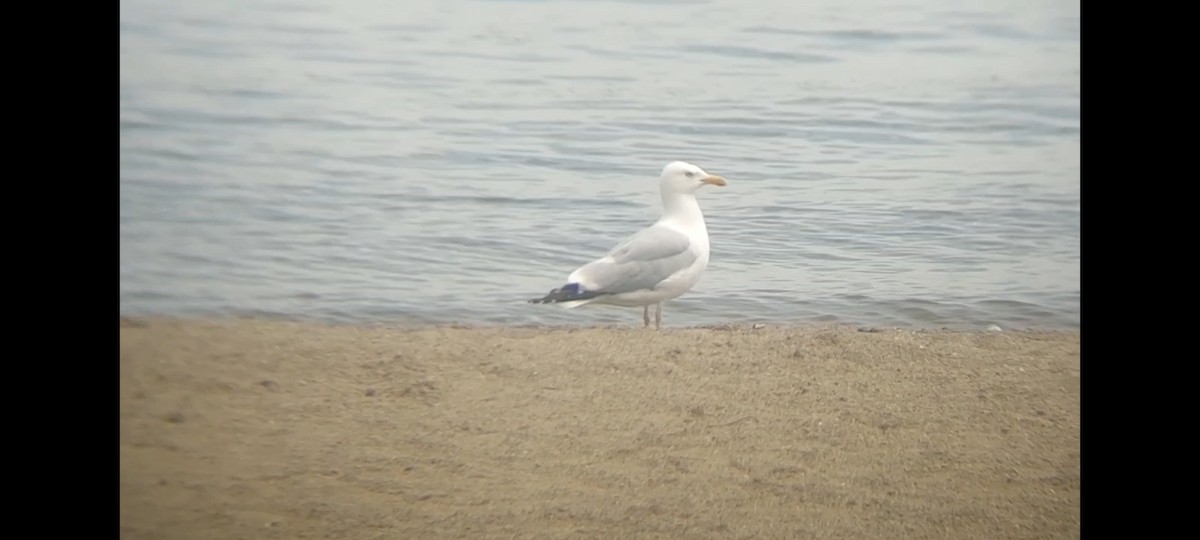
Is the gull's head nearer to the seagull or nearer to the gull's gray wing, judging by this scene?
the seagull

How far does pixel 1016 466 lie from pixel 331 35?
8.53ft

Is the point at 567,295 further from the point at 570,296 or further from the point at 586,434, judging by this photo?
the point at 586,434

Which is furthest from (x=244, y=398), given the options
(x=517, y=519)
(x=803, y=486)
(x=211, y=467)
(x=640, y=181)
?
(x=803, y=486)

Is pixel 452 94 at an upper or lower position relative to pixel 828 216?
upper

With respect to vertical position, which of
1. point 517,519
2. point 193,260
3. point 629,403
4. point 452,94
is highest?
point 452,94

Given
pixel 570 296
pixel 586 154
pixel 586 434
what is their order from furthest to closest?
pixel 586 154, pixel 570 296, pixel 586 434

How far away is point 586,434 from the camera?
4.39 metres

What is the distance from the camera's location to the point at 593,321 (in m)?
4.59

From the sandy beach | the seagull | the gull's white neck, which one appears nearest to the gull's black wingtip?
the seagull

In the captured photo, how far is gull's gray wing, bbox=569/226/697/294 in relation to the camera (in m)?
4.47

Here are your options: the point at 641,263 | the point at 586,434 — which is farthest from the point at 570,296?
the point at 586,434

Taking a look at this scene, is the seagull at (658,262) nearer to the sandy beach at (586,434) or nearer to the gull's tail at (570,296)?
the gull's tail at (570,296)

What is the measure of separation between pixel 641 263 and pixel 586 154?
435mm
